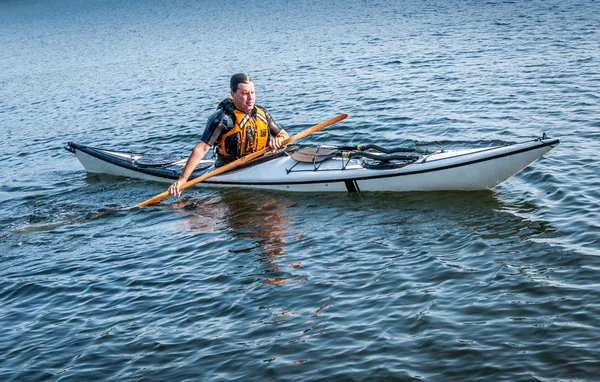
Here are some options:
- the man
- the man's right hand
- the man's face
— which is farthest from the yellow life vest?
the man's right hand

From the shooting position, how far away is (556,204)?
8969 millimetres

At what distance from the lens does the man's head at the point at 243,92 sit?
31.8ft

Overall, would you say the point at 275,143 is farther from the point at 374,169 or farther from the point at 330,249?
the point at 330,249

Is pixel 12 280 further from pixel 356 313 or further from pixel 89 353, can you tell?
pixel 356 313

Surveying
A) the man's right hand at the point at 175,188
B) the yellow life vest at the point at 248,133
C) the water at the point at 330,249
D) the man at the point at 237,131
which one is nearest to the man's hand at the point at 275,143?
the man at the point at 237,131

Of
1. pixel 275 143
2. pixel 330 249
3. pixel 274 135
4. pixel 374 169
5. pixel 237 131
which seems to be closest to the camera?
pixel 330 249

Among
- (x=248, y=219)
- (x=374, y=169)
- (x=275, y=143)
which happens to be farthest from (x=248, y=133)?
(x=374, y=169)

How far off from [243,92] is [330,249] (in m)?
2.70

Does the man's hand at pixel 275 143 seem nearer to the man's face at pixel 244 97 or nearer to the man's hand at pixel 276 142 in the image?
the man's hand at pixel 276 142

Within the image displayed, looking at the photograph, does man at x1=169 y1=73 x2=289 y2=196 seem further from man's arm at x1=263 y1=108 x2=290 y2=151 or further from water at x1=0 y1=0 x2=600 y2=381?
water at x1=0 y1=0 x2=600 y2=381

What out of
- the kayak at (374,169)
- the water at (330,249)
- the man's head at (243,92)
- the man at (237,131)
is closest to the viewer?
the water at (330,249)

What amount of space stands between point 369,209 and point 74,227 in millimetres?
4204

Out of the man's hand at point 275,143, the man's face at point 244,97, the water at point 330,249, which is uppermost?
the man's face at point 244,97

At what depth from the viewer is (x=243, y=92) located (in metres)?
9.81
